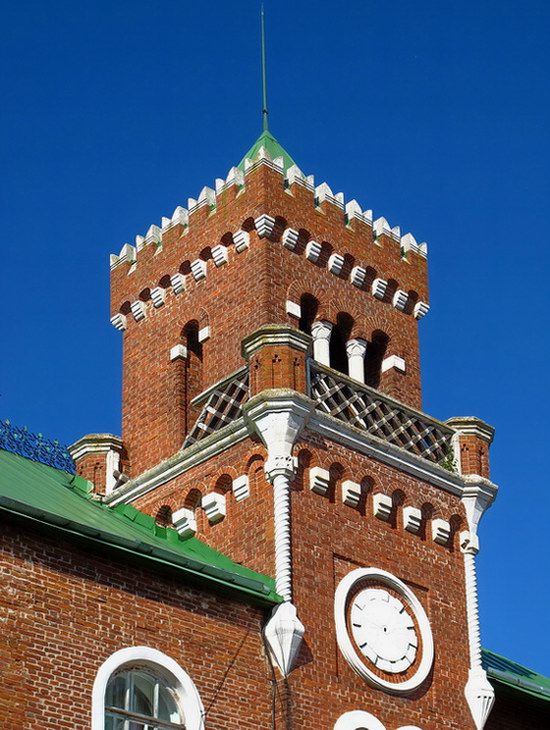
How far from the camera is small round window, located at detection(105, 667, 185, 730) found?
2355 cm

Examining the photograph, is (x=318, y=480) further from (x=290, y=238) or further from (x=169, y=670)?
(x=290, y=238)

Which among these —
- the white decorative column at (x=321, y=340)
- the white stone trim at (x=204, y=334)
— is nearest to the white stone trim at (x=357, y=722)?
the white decorative column at (x=321, y=340)

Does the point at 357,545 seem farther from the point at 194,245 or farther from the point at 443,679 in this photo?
the point at 194,245

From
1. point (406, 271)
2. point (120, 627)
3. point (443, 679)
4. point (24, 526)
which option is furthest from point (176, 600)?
point (406, 271)

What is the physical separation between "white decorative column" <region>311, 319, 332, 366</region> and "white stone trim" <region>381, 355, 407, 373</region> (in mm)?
1577

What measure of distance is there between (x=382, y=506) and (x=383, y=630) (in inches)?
93.3

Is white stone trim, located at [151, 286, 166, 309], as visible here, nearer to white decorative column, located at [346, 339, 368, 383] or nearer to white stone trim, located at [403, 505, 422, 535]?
white decorative column, located at [346, 339, 368, 383]

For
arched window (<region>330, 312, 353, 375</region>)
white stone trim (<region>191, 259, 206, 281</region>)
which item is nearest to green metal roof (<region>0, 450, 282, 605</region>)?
white stone trim (<region>191, 259, 206, 281</region>)

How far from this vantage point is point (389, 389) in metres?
33.2

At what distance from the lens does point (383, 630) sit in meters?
28.0

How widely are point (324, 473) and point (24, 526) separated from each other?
668cm

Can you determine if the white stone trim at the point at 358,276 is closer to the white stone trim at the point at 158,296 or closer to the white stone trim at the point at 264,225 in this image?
→ the white stone trim at the point at 264,225

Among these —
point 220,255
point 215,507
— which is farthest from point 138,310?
point 215,507

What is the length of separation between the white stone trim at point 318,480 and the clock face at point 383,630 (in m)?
1.52
